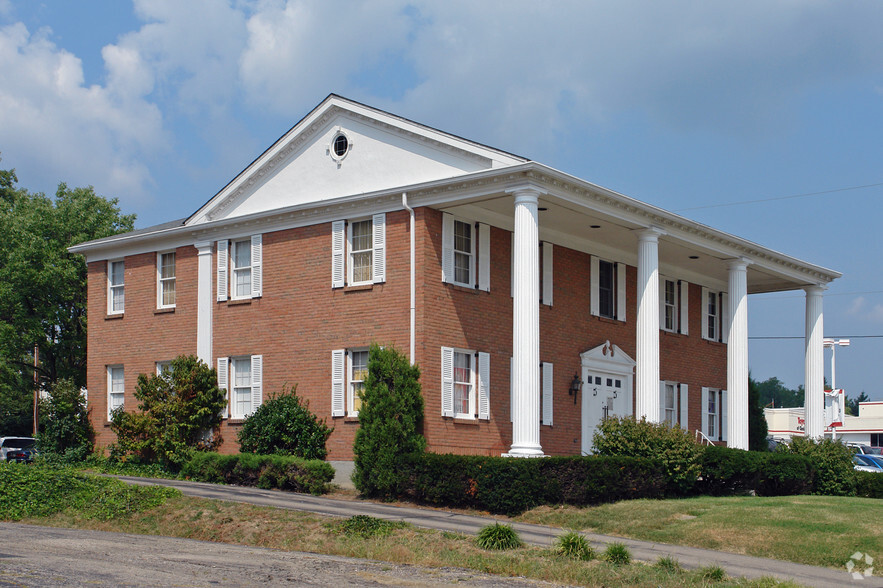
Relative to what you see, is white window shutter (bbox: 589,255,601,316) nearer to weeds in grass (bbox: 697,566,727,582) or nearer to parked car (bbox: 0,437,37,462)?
weeds in grass (bbox: 697,566,727,582)

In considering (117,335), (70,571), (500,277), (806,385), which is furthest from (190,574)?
(806,385)

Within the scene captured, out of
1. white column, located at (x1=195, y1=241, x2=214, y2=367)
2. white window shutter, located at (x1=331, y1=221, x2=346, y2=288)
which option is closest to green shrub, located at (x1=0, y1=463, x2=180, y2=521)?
white window shutter, located at (x1=331, y1=221, x2=346, y2=288)

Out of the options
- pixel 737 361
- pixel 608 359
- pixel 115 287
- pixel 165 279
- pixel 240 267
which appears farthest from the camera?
pixel 115 287

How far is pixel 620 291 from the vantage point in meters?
32.4

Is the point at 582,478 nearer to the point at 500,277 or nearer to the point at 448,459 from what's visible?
the point at 448,459

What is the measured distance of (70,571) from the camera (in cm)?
1196

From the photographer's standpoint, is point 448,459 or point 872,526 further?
point 448,459

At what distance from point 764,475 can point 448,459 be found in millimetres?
9164

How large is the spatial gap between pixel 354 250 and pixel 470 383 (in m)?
4.54

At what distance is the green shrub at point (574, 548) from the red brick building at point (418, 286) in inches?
285

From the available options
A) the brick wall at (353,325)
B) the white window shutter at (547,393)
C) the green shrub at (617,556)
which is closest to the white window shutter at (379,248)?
the brick wall at (353,325)

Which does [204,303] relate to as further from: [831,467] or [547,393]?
[831,467]

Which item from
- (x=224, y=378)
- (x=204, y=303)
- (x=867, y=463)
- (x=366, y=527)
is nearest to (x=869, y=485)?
(x=867, y=463)

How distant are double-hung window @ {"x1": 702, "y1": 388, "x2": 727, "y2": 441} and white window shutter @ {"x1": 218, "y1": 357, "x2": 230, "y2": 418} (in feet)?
54.3
